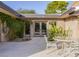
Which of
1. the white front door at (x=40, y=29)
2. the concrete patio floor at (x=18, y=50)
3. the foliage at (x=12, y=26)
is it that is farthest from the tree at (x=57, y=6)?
the concrete patio floor at (x=18, y=50)

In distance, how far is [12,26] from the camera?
883 inches

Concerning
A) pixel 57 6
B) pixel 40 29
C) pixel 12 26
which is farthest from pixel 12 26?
pixel 57 6

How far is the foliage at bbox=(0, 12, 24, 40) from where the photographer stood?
66.6 ft

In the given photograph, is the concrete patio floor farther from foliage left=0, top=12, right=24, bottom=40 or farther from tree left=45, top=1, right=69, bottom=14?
tree left=45, top=1, right=69, bottom=14

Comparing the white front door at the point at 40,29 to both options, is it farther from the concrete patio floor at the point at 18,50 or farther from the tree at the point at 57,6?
the concrete patio floor at the point at 18,50

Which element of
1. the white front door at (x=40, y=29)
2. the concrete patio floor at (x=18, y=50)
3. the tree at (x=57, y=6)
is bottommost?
the concrete patio floor at (x=18, y=50)

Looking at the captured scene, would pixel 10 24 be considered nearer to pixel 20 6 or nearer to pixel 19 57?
pixel 19 57

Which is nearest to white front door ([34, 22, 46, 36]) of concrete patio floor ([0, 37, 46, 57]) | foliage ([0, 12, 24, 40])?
foliage ([0, 12, 24, 40])

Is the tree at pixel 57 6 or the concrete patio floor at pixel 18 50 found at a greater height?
the tree at pixel 57 6

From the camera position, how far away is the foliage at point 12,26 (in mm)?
20291

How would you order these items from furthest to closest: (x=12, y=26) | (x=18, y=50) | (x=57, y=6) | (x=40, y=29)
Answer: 1. (x=57, y=6)
2. (x=40, y=29)
3. (x=12, y=26)
4. (x=18, y=50)

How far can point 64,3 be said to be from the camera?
4166 centimetres

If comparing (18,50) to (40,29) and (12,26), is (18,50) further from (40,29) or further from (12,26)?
(40,29)

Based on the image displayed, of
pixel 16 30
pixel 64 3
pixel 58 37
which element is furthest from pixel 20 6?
pixel 58 37
